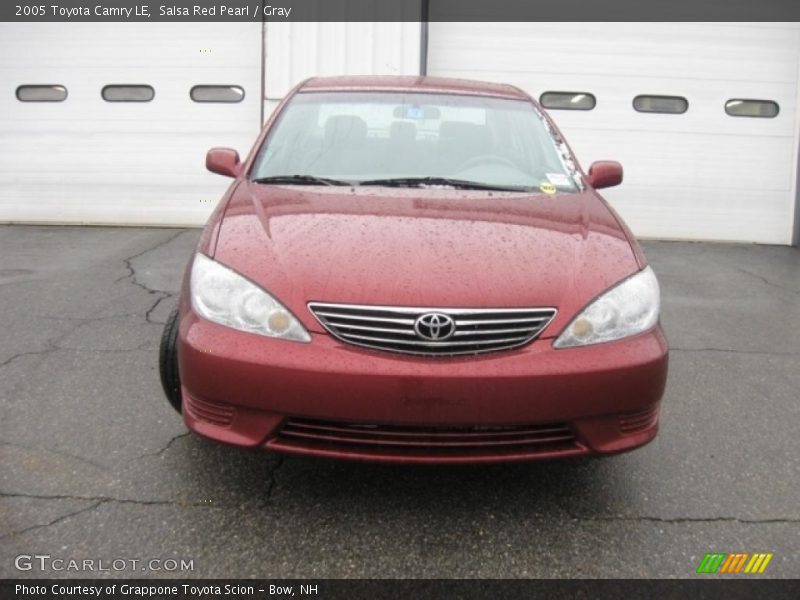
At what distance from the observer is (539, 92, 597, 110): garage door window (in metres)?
7.81

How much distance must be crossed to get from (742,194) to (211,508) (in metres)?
7.26

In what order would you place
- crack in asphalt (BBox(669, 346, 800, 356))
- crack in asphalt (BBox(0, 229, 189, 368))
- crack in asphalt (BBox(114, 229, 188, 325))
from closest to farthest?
crack in asphalt (BBox(0, 229, 189, 368)) < crack in asphalt (BBox(669, 346, 800, 356)) < crack in asphalt (BBox(114, 229, 188, 325))

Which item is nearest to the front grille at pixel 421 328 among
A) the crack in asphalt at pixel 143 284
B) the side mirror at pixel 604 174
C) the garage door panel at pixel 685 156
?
the side mirror at pixel 604 174

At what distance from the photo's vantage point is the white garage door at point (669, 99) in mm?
7777

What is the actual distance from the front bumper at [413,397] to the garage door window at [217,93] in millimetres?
6169

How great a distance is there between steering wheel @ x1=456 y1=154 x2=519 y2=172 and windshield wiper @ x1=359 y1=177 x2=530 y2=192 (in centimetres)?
14

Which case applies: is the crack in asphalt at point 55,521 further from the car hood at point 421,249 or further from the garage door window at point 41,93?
the garage door window at point 41,93

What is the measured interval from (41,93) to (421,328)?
751cm

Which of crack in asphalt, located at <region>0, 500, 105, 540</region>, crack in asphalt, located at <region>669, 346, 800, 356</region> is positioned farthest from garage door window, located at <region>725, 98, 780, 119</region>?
crack in asphalt, located at <region>0, 500, 105, 540</region>

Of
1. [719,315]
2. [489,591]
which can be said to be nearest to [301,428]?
[489,591]

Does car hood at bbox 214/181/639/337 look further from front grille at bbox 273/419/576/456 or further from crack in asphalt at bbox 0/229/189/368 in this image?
crack in asphalt at bbox 0/229/189/368

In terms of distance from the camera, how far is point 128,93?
26.2 feet

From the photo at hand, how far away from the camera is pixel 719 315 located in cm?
509
